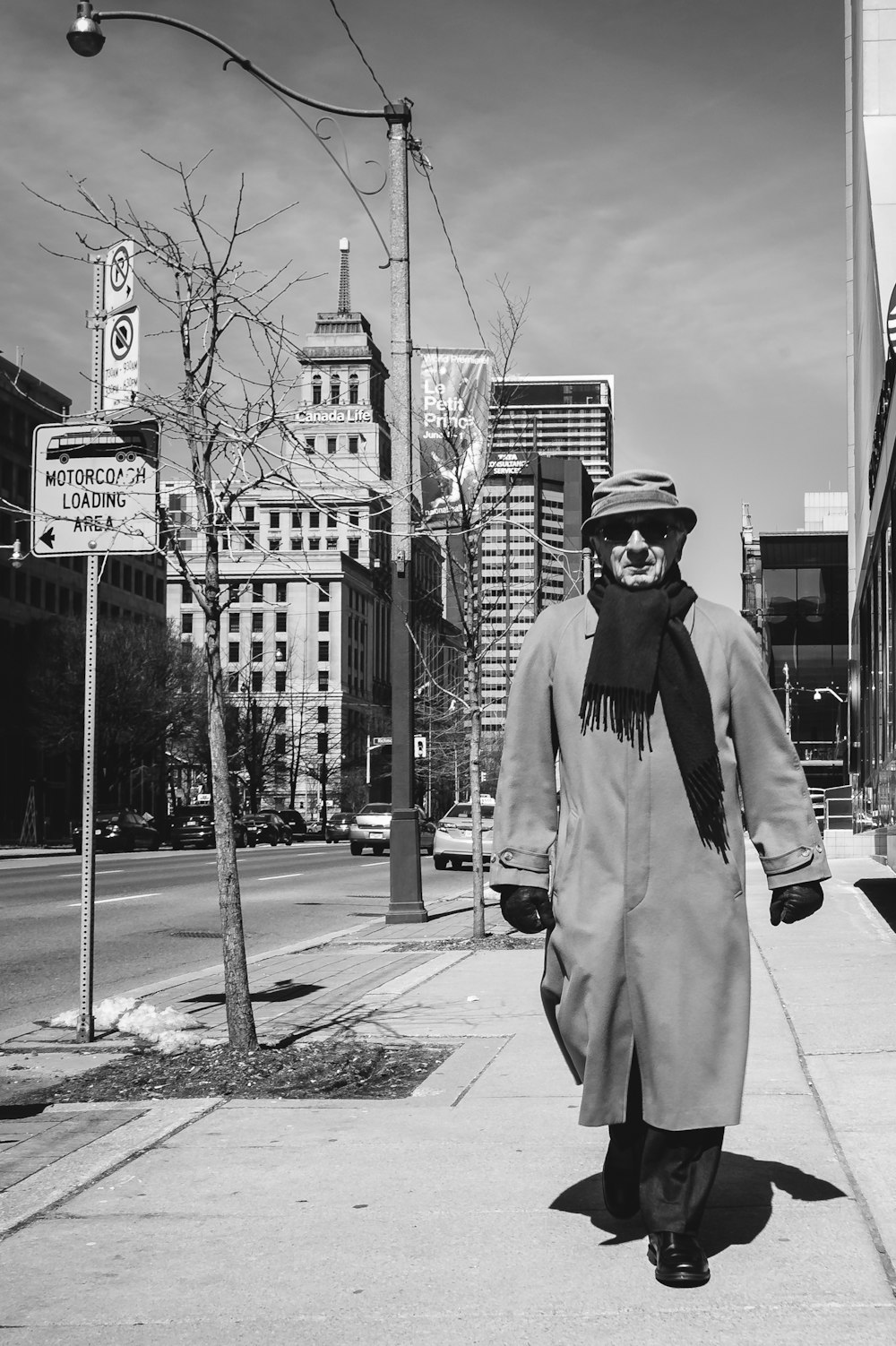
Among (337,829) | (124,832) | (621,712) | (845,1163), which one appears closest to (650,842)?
(621,712)

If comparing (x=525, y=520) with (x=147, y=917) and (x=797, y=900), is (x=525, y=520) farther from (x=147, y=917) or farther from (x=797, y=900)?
(x=797, y=900)

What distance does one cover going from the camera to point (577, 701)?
4012 millimetres

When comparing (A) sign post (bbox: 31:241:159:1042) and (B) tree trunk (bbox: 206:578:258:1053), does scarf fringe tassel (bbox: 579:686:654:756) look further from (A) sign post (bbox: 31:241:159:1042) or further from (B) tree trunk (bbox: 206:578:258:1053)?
(A) sign post (bbox: 31:241:159:1042)

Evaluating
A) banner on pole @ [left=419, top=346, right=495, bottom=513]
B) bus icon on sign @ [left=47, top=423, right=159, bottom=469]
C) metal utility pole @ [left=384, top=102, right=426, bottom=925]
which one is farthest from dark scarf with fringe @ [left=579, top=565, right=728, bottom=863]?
banner on pole @ [left=419, top=346, right=495, bottom=513]

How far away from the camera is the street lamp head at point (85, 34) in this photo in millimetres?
8883

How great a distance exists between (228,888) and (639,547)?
3.71 meters

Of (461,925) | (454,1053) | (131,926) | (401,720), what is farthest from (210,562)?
(131,926)

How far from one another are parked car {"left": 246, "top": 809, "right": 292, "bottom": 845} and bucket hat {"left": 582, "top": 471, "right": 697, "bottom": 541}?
2255 inches

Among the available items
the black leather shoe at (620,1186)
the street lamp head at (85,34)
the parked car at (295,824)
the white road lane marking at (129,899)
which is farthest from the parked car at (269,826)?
the black leather shoe at (620,1186)

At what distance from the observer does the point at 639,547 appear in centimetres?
403

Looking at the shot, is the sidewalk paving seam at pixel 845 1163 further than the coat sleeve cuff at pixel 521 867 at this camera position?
No

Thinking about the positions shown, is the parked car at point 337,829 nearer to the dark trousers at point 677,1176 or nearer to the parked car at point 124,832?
the parked car at point 124,832

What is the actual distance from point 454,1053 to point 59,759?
70.6m

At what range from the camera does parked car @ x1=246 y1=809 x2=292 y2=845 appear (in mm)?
62250
